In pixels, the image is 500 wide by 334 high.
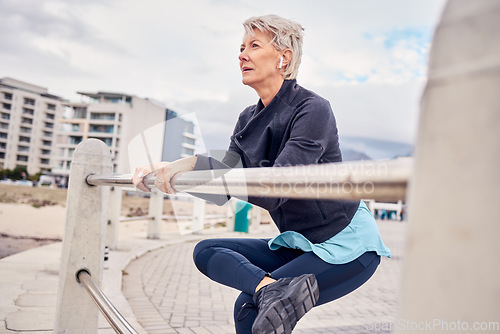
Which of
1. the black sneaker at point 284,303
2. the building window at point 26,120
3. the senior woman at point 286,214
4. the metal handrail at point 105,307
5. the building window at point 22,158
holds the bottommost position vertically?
the metal handrail at point 105,307

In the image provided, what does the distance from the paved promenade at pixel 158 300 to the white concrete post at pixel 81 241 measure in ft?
1.78

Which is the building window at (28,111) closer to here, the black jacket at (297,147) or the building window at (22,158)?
the building window at (22,158)

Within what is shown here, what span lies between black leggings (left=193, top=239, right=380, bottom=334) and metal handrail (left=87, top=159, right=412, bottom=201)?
349 millimetres

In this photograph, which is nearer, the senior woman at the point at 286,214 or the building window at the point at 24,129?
the senior woman at the point at 286,214

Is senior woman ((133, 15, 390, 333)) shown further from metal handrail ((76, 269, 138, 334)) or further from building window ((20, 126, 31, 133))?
building window ((20, 126, 31, 133))

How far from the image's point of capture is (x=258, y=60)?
1.77 m

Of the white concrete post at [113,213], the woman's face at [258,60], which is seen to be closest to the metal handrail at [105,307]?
the woman's face at [258,60]

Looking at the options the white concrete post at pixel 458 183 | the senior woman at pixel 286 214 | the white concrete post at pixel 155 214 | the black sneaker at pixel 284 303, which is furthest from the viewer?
the white concrete post at pixel 155 214

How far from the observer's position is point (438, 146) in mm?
431

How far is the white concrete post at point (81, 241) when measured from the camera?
2.12 meters

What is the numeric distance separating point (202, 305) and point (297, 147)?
3083mm

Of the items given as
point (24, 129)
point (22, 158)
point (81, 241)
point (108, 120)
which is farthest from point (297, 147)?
point (22, 158)

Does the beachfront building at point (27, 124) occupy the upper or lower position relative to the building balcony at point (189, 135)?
upper

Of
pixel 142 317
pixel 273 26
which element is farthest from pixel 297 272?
pixel 142 317
